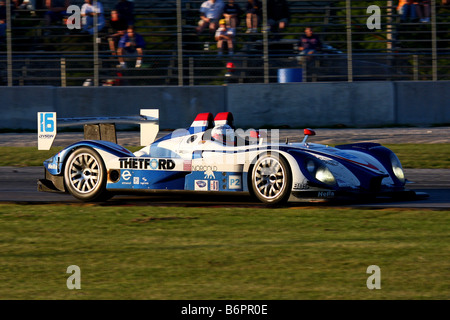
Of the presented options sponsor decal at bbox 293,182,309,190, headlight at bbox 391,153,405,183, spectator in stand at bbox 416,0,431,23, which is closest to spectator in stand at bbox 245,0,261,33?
spectator in stand at bbox 416,0,431,23

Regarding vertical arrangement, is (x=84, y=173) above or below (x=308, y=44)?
below

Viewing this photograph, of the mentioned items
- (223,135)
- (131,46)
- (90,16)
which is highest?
(90,16)

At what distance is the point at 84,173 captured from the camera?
9484 millimetres

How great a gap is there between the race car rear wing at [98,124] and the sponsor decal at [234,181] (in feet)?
4.24

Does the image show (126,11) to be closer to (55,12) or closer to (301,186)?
(55,12)

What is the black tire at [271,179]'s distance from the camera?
28.0 feet

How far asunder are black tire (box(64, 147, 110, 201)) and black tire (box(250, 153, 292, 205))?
189cm

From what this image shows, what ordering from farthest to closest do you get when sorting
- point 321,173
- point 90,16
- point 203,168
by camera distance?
point 90,16
point 203,168
point 321,173

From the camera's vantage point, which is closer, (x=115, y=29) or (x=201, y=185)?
(x=201, y=185)

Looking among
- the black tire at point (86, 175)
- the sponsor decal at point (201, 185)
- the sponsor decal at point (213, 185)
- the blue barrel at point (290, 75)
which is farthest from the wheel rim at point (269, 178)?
the blue barrel at point (290, 75)

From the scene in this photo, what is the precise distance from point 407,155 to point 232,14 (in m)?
6.80

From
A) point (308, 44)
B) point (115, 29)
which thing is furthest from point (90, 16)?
point (308, 44)

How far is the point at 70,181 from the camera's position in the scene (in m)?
9.50
